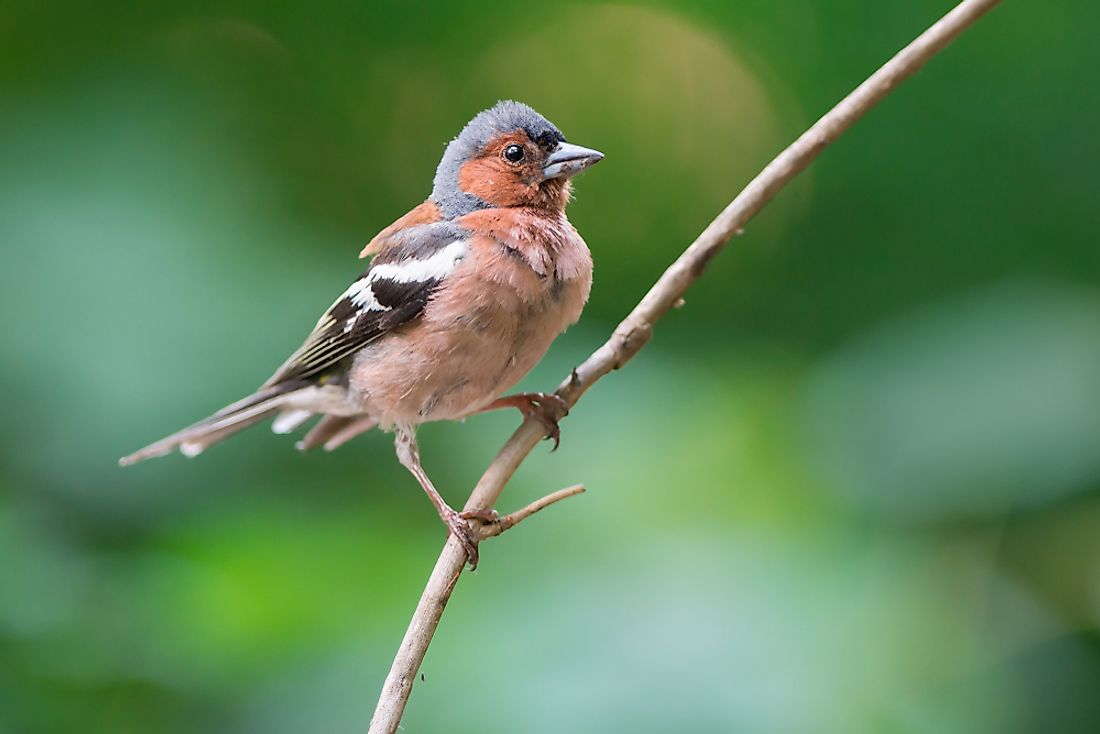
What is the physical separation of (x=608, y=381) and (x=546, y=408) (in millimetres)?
1217

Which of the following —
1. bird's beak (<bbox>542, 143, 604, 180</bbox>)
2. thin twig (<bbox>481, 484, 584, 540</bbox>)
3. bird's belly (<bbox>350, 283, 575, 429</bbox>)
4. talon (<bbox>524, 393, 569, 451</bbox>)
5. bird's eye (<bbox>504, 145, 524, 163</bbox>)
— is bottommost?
thin twig (<bbox>481, 484, 584, 540</bbox>)

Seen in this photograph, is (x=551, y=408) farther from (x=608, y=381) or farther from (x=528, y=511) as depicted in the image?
(x=608, y=381)

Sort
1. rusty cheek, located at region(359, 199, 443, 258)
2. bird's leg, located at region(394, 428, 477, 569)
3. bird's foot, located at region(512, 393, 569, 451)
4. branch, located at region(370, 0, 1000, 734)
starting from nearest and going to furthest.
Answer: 1. branch, located at region(370, 0, 1000, 734)
2. bird's leg, located at region(394, 428, 477, 569)
3. bird's foot, located at region(512, 393, 569, 451)
4. rusty cheek, located at region(359, 199, 443, 258)

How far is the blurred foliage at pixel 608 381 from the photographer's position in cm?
262

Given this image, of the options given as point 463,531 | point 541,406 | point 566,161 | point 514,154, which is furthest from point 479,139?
point 463,531

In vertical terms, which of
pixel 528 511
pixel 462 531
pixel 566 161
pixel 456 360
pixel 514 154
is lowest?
pixel 528 511

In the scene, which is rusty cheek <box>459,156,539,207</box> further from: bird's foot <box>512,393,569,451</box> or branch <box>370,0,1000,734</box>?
branch <box>370,0,1000,734</box>

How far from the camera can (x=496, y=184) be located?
7.72 feet

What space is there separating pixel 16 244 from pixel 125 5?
3.09ft

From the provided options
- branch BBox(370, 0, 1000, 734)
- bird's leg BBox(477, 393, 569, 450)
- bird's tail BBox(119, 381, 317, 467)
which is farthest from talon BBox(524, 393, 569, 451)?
bird's tail BBox(119, 381, 317, 467)

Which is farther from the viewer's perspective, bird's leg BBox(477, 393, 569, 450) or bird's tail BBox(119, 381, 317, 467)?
bird's tail BBox(119, 381, 317, 467)

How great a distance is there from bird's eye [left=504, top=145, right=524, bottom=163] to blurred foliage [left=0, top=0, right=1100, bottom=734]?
821 millimetres

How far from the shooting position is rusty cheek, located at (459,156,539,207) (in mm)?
2330

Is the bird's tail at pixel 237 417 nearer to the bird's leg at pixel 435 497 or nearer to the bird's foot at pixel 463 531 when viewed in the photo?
the bird's leg at pixel 435 497
